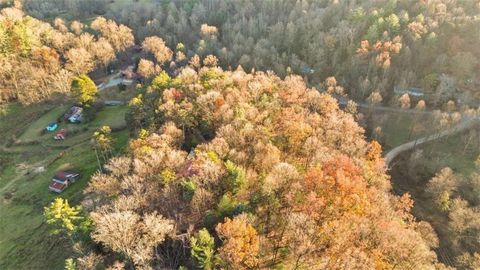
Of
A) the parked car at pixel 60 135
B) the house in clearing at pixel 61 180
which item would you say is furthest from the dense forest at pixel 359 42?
the house in clearing at pixel 61 180

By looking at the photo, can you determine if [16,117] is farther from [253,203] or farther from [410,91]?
[410,91]

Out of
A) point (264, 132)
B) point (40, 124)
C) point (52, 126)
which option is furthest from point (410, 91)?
point (40, 124)

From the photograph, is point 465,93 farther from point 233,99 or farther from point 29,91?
point 29,91

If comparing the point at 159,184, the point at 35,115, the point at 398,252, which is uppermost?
the point at 159,184

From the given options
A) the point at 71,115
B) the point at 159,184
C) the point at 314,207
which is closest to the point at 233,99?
the point at 159,184

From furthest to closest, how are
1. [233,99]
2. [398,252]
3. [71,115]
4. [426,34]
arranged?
[426,34] → [71,115] → [233,99] → [398,252]

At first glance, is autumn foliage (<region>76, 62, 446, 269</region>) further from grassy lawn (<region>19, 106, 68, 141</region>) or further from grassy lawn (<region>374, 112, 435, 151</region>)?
grassy lawn (<region>19, 106, 68, 141</region>)
